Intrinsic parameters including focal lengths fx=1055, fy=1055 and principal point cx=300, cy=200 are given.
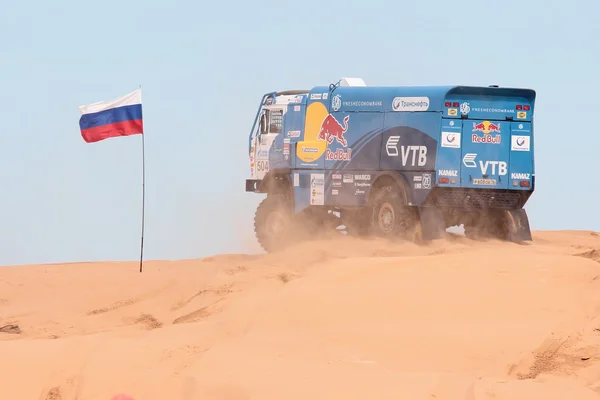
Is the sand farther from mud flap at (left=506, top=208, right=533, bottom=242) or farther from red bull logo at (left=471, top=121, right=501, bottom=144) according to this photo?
mud flap at (left=506, top=208, right=533, bottom=242)

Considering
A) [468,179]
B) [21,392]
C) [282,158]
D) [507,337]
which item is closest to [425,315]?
[507,337]

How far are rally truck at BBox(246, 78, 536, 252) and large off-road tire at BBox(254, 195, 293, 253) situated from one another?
6 centimetres

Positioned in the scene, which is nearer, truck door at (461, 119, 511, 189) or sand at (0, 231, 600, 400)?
sand at (0, 231, 600, 400)

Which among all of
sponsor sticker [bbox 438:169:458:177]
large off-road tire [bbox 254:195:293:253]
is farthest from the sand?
large off-road tire [bbox 254:195:293:253]

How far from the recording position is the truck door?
1988 cm

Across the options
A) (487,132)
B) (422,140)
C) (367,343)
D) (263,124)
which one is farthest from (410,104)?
(367,343)

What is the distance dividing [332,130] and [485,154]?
3608mm

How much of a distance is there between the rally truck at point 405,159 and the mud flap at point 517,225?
0.06 ft

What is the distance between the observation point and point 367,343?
10.4m

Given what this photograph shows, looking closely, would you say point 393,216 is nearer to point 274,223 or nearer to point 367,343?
point 274,223

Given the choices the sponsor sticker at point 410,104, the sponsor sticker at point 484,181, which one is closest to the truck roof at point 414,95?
the sponsor sticker at point 410,104

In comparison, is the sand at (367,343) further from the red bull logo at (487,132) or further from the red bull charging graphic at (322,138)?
the red bull charging graphic at (322,138)

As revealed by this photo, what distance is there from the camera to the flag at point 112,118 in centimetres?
2025

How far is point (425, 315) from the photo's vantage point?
10.9 meters
